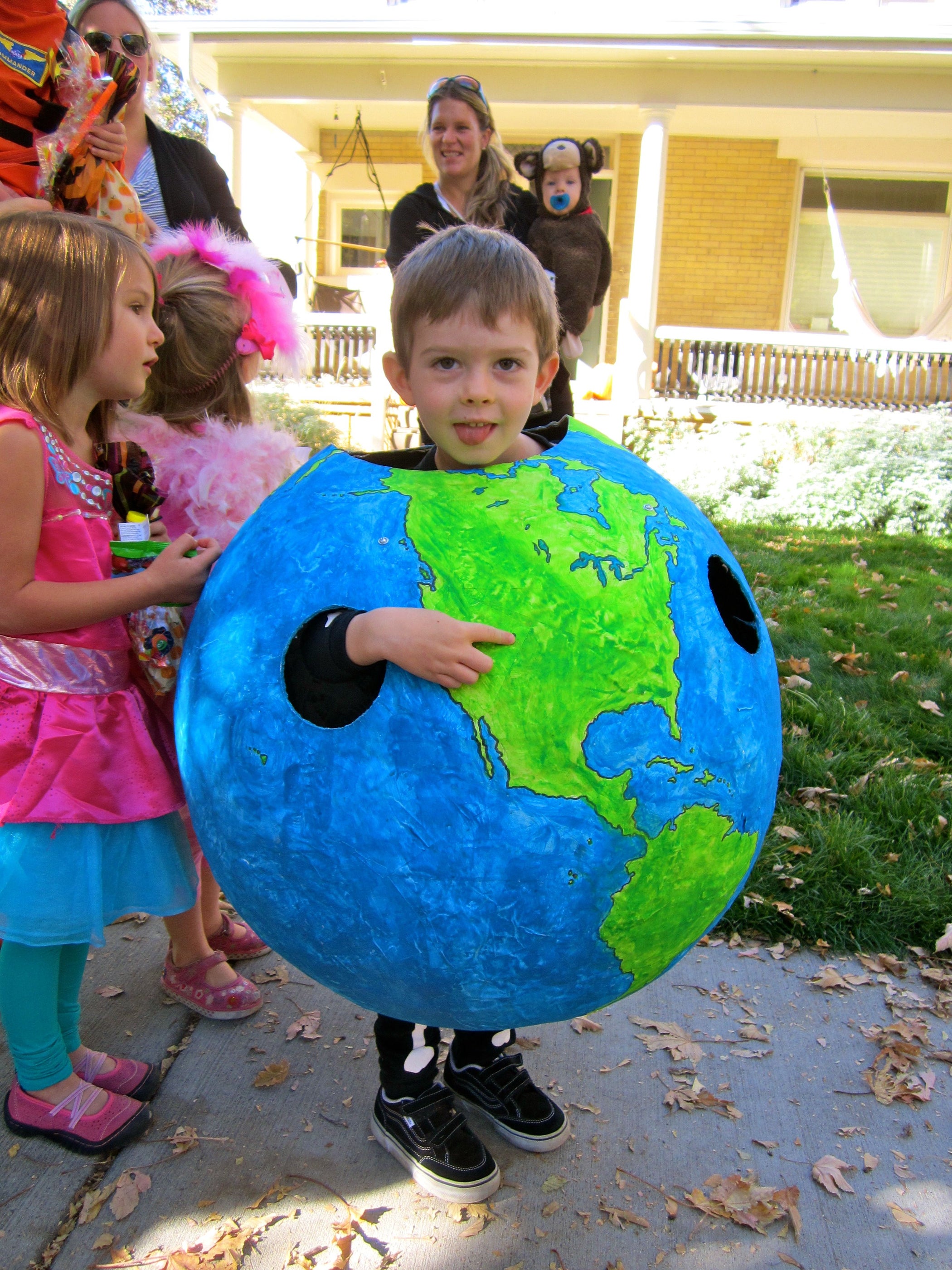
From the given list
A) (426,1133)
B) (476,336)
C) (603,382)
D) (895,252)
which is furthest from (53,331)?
(895,252)

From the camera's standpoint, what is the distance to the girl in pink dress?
7.02 feet

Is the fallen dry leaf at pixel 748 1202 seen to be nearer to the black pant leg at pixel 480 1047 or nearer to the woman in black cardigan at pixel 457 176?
the black pant leg at pixel 480 1047

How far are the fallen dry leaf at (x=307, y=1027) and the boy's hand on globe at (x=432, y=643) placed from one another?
1.53 metres

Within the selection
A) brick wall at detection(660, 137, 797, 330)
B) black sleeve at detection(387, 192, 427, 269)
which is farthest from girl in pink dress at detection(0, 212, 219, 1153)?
brick wall at detection(660, 137, 797, 330)

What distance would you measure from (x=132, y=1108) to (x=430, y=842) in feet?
4.23

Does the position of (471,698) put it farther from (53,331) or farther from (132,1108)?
(132,1108)

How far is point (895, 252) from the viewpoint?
15023 mm

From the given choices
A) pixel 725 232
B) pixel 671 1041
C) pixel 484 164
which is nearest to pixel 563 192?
pixel 484 164

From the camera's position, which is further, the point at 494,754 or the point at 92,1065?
the point at 92,1065

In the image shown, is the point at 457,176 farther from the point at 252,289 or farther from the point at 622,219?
the point at 622,219

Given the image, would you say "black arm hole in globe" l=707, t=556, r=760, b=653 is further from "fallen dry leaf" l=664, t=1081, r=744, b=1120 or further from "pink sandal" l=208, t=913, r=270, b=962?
"pink sandal" l=208, t=913, r=270, b=962

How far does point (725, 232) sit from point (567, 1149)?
14.7 m

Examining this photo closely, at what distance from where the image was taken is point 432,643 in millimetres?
1662

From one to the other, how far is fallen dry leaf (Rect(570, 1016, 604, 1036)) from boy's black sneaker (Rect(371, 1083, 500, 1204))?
54cm
